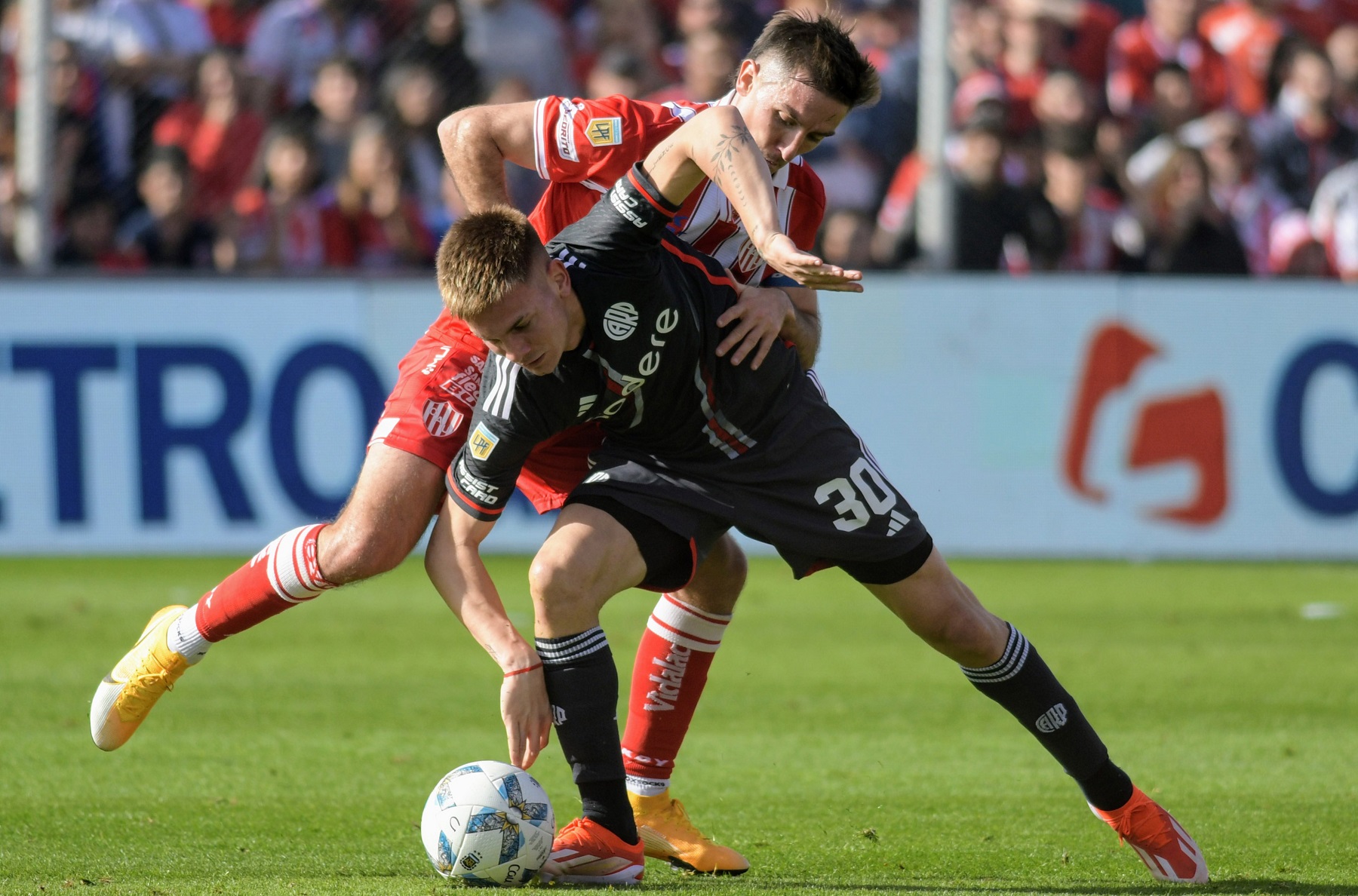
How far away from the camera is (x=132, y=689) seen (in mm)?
4605

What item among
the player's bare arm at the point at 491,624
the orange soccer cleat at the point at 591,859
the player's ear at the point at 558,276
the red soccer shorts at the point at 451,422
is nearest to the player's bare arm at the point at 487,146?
the red soccer shorts at the point at 451,422

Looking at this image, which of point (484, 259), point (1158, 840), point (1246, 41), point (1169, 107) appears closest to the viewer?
point (484, 259)

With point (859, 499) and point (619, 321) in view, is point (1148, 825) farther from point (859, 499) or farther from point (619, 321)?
point (619, 321)

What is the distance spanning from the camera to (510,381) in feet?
13.0

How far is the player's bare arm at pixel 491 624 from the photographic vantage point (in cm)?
392

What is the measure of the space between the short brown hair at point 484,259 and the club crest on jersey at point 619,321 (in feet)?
0.73

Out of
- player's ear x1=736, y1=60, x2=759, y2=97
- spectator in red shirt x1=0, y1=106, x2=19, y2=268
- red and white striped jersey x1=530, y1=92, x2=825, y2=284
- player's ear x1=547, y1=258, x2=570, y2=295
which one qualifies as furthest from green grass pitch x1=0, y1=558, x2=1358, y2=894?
spectator in red shirt x1=0, y1=106, x2=19, y2=268

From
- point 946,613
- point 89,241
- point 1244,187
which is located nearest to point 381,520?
point 946,613

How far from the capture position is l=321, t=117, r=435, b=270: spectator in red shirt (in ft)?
35.1

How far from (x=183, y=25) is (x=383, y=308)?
104 inches

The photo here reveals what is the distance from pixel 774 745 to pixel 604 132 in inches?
89.4

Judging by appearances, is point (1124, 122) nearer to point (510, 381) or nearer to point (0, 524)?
point (0, 524)

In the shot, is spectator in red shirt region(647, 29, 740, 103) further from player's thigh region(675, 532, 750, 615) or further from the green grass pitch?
player's thigh region(675, 532, 750, 615)

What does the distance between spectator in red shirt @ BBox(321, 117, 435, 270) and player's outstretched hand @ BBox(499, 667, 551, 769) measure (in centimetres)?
707
